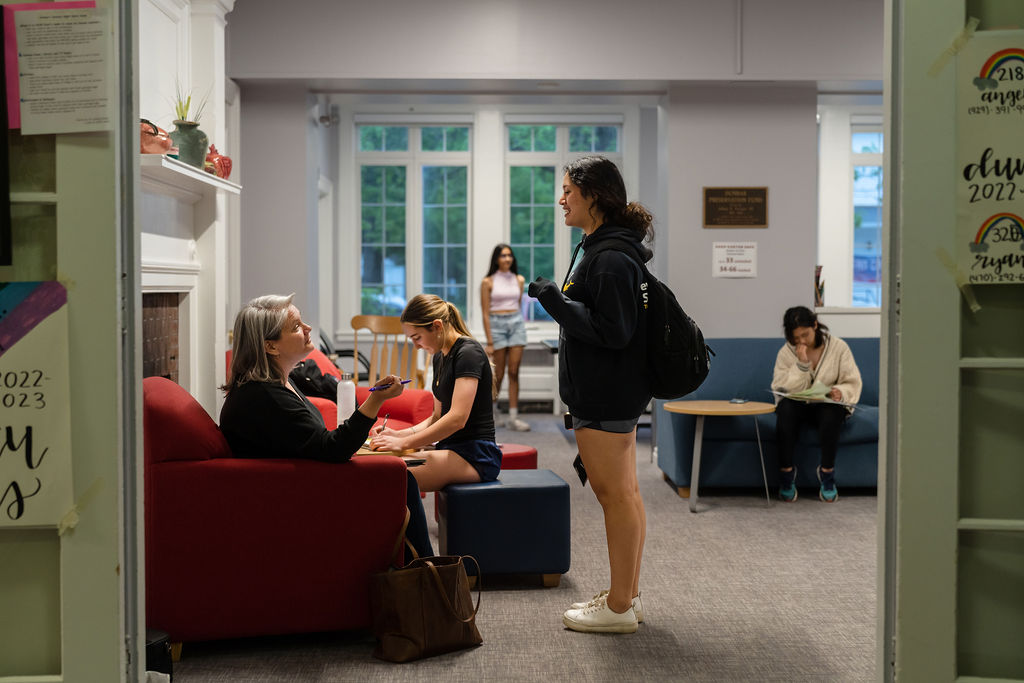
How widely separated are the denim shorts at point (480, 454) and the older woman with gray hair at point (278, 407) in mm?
550

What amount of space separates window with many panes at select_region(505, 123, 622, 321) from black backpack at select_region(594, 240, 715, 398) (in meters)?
6.72

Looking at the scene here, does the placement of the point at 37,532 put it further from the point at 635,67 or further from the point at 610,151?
the point at 610,151

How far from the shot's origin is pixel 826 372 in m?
5.22

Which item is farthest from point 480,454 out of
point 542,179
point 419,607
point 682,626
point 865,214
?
point 865,214

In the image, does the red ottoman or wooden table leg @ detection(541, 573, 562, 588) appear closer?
wooden table leg @ detection(541, 573, 562, 588)

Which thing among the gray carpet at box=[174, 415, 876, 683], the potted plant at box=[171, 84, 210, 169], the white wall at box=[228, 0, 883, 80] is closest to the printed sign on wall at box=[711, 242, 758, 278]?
the white wall at box=[228, 0, 883, 80]

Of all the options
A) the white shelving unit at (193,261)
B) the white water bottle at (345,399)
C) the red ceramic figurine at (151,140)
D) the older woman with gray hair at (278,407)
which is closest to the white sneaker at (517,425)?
Answer: the white shelving unit at (193,261)

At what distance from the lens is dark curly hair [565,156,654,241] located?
2.92 metres

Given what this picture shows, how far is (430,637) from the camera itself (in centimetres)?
279

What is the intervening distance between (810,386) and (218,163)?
3.39 m

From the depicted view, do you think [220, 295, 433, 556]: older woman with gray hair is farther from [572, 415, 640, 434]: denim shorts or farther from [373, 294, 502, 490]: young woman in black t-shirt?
[572, 415, 640, 434]: denim shorts

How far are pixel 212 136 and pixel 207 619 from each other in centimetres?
298

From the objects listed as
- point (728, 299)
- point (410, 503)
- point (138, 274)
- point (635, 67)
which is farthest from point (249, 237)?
point (138, 274)

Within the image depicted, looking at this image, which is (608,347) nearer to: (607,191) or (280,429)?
(607,191)
